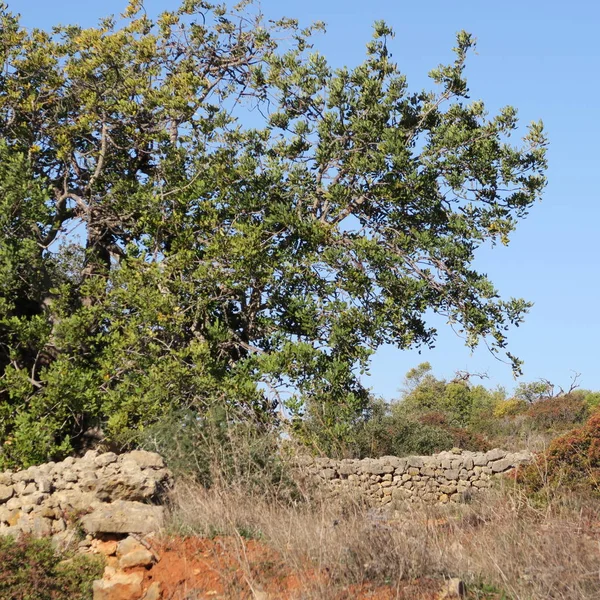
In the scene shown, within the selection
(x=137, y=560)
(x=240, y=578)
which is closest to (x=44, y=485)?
(x=137, y=560)

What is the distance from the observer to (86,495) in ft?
39.6

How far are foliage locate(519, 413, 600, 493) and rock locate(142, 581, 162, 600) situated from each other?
23.5ft

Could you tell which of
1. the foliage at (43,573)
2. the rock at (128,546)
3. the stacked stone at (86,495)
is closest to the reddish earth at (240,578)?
the rock at (128,546)

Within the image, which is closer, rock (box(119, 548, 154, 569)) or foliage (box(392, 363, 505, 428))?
rock (box(119, 548, 154, 569))

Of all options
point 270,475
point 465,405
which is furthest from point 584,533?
point 465,405

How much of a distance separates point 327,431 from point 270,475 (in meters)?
4.58

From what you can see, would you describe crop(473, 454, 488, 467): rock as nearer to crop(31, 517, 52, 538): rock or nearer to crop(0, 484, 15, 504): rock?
crop(0, 484, 15, 504): rock

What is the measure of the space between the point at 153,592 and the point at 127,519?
1948 mm

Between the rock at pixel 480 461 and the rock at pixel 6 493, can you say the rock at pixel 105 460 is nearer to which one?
the rock at pixel 6 493

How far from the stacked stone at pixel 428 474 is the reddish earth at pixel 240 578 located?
9129 millimetres

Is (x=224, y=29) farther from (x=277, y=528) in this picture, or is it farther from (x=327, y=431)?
(x=277, y=528)

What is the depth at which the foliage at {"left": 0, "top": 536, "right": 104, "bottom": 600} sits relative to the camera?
9.61 metres

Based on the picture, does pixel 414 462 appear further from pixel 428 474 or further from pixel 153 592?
pixel 153 592

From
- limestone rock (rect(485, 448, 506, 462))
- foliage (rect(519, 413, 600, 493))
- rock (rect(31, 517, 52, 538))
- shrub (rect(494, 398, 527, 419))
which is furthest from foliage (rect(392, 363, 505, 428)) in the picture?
rock (rect(31, 517, 52, 538))
